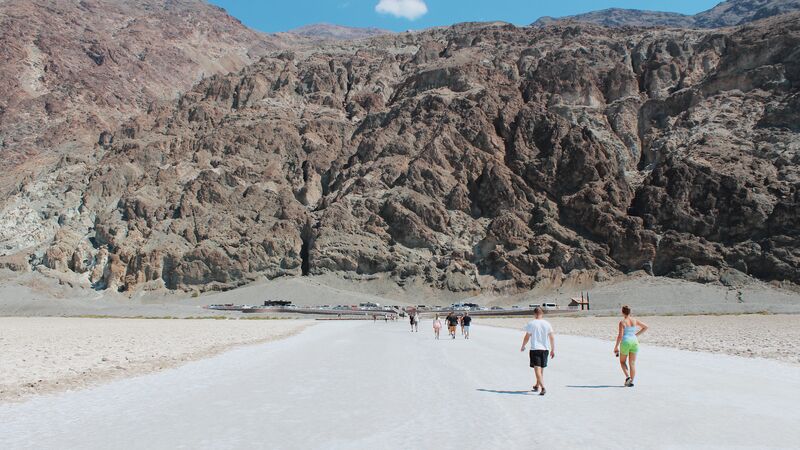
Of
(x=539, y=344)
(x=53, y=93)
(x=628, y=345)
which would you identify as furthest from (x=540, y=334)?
(x=53, y=93)

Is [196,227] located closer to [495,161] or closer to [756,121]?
[495,161]

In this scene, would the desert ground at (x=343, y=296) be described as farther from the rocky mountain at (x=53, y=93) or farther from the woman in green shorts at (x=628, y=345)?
the woman in green shorts at (x=628, y=345)

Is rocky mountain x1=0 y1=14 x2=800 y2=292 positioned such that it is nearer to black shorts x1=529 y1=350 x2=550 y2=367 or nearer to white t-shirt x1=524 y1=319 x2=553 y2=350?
white t-shirt x1=524 y1=319 x2=553 y2=350

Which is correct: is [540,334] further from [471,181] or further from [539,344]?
[471,181]

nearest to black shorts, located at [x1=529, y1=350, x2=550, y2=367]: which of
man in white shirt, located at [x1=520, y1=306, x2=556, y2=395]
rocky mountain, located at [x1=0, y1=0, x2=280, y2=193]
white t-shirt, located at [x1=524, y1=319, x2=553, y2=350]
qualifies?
man in white shirt, located at [x1=520, y1=306, x2=556, y2=395]

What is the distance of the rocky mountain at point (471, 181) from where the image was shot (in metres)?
99.8

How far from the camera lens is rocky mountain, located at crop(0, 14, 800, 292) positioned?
9981 cm

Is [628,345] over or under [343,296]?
over

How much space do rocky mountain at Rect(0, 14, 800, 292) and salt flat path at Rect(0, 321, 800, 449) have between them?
84.8 m

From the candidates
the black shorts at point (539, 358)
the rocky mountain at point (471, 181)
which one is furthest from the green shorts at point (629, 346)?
the rocky mountain at point (471, 181)

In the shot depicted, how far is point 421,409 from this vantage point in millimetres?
10188

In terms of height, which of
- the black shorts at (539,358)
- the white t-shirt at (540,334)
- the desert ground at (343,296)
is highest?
the white t-shirt at (540,334)

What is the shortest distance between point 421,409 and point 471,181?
106m

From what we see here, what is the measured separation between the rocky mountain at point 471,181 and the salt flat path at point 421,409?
278 feet
